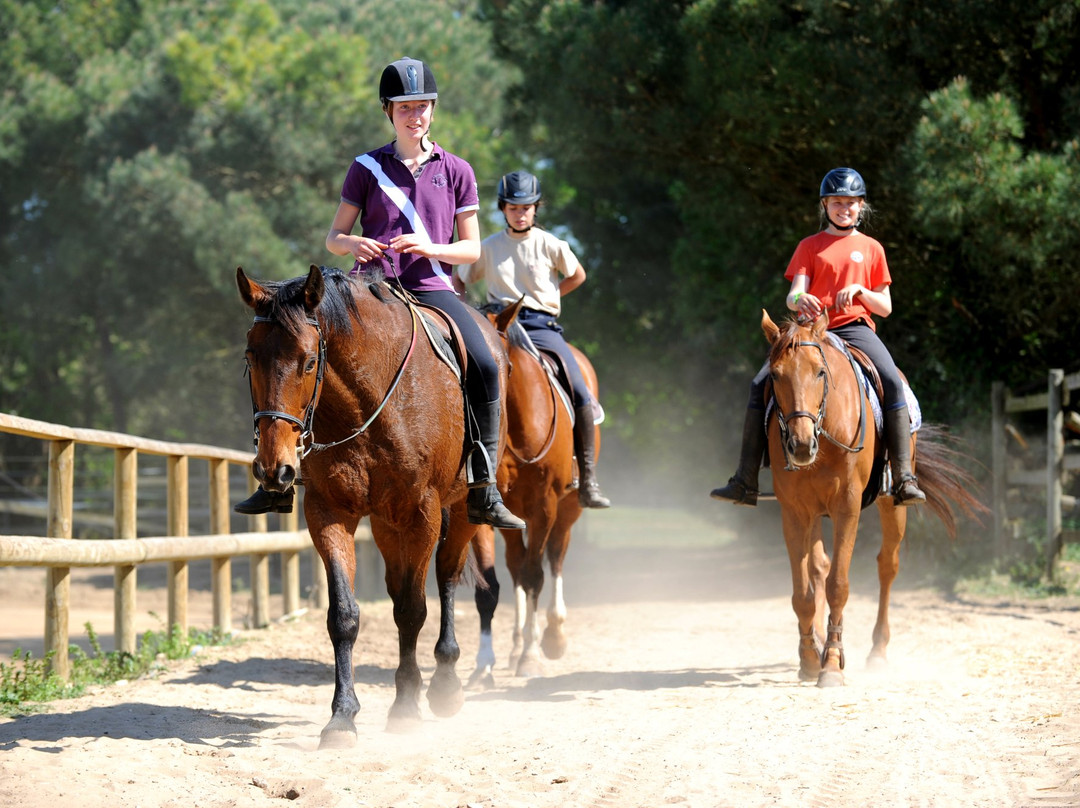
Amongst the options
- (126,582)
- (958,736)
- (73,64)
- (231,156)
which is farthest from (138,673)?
(73,64)

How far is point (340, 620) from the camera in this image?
18.0 feet

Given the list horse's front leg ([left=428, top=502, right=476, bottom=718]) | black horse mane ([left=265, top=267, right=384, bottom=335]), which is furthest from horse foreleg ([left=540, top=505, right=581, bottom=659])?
black horse mane ([left=265, top=267, right=384, bottom=335])

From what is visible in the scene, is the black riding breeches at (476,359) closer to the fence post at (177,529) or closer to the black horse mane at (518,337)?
the black horse mane at (518,337)

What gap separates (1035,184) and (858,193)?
A: 4259mm

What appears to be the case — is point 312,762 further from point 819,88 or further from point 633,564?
point 633,564

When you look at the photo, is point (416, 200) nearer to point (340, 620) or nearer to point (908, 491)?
point (340, 620)

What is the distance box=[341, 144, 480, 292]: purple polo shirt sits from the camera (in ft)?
19.9

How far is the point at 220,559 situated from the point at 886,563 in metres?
5.36

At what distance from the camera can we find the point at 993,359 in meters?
13.9

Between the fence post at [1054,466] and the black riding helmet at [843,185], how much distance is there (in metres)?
5.29

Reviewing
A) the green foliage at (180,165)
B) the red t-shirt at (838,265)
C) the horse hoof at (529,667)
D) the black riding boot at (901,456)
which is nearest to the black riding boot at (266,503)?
the horse hoof at (529,667)

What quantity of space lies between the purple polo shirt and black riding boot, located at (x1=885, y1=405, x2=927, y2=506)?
3130 mm

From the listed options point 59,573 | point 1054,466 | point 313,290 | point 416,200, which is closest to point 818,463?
point 416,200

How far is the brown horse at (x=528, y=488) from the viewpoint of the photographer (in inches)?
296
